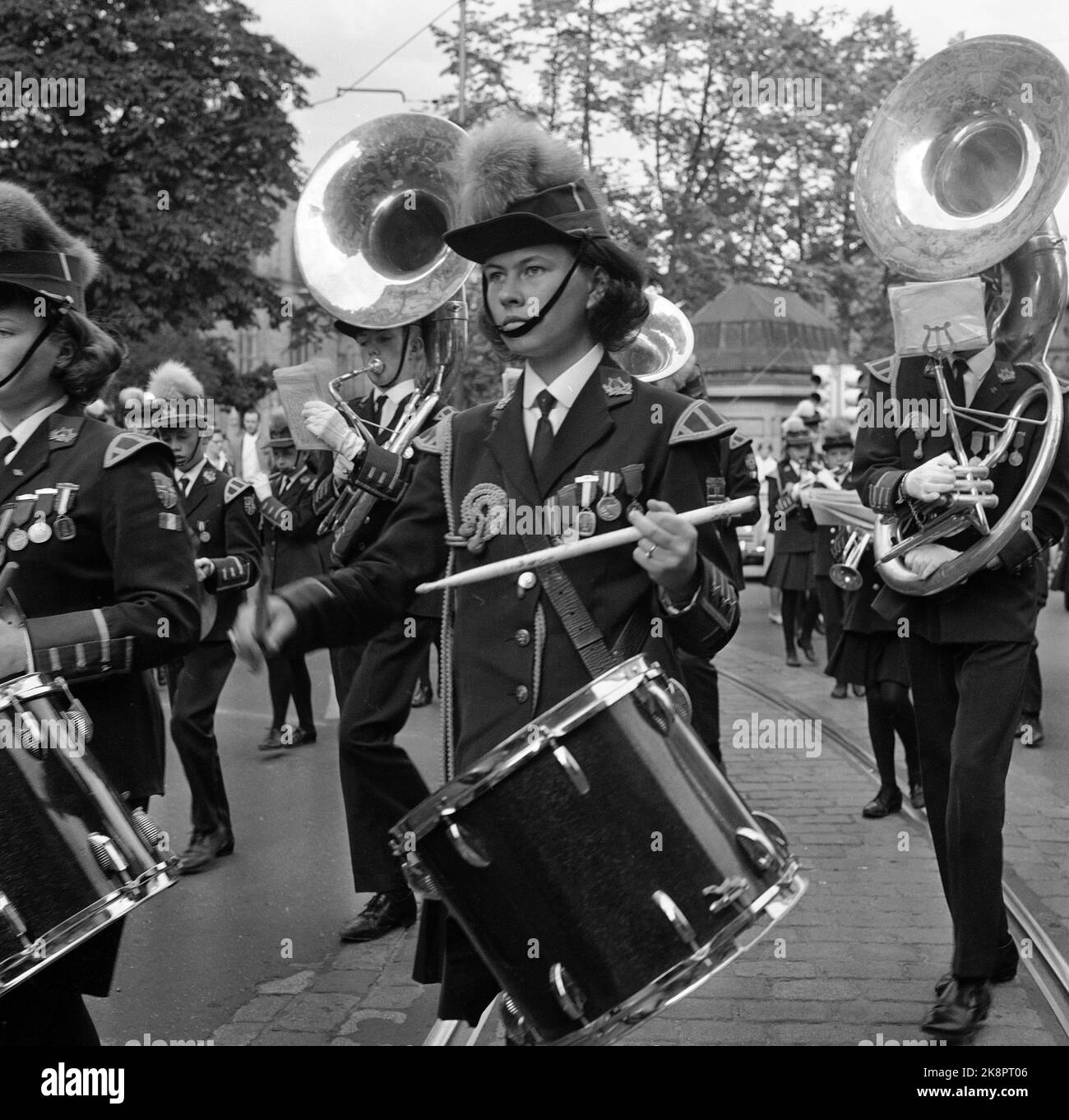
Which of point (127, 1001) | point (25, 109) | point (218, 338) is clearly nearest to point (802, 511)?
point (127, 1001)

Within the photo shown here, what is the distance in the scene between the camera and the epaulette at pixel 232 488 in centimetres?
743

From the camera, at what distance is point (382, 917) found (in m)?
5.63

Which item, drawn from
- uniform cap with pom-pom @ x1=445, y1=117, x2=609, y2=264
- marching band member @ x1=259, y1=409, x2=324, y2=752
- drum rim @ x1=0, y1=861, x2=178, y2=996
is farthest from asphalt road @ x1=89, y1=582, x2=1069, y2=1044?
uniform cap with pom-pom @ x1=445, y1=117, x2=609, y2=264

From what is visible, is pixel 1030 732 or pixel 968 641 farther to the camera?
pixel 1030 732

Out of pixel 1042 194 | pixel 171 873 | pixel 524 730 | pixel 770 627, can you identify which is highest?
pixel 1042 194

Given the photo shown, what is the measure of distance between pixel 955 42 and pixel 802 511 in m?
6.56

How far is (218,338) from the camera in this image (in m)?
34.6

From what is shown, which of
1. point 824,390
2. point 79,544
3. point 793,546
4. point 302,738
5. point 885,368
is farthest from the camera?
point 824,390

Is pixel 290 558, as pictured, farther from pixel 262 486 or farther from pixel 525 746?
pixel 525 746

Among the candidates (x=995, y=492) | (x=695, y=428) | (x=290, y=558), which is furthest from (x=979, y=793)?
(x=290, y=558)

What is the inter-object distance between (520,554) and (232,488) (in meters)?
4.40

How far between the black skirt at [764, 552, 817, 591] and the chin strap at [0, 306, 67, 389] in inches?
384

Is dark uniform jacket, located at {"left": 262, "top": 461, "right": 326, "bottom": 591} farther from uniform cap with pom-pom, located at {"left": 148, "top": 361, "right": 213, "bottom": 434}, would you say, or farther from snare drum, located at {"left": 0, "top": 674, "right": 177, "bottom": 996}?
snare drum, located at {"left": 0, "top": 674, "right": 177, "bottom": 996}
